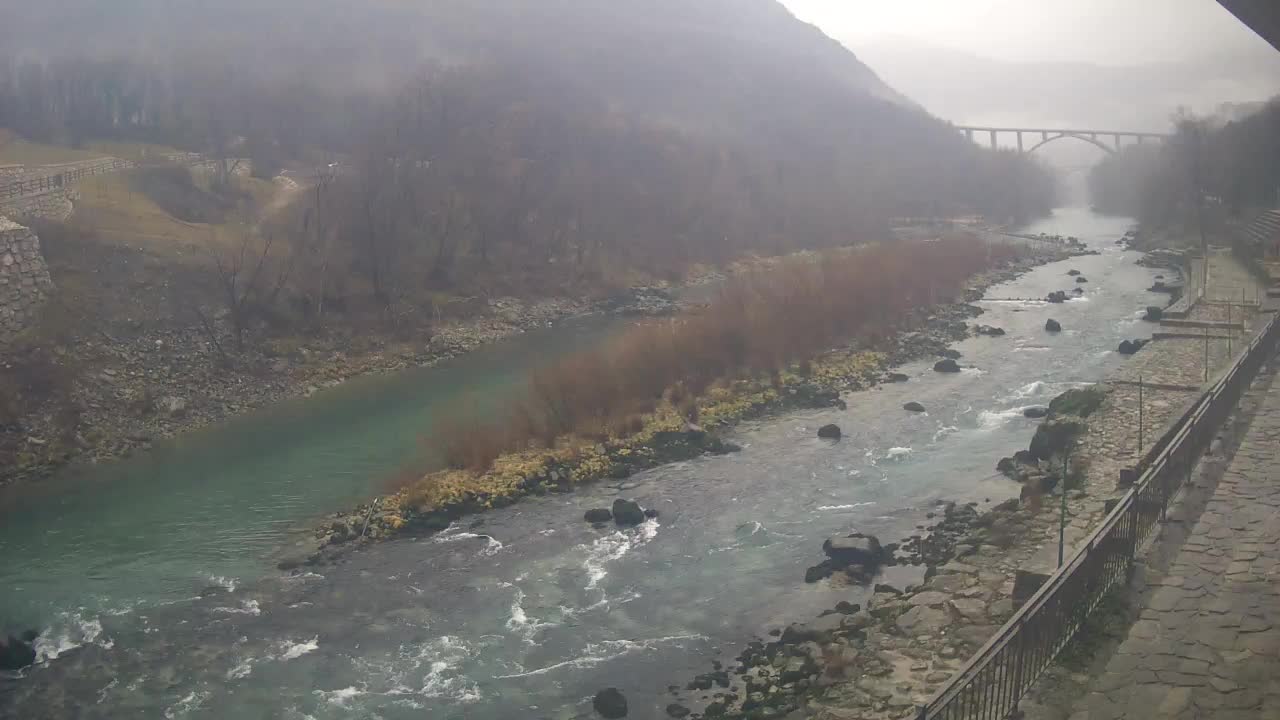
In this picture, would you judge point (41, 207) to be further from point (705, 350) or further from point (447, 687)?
point (447, 687)

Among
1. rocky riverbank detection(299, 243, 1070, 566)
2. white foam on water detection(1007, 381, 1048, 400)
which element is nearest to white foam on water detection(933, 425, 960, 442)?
white foam on water detection(1007, 381, 1048, 400)

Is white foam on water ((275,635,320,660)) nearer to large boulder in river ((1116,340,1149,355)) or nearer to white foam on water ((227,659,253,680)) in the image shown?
white foam on water ((227,659,253,680))

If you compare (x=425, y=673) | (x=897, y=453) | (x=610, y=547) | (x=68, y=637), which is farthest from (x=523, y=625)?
(x=897, y=453)

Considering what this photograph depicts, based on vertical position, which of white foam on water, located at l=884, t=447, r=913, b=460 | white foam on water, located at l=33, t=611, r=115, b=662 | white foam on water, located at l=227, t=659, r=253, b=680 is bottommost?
white foam on water, located at l=227, t=659, r=253, b=680

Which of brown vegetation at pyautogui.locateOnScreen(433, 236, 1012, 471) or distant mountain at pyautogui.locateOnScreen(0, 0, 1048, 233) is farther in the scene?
distant mountain at pyautogui.locateOnScreen(0, 0, 1048, 233)

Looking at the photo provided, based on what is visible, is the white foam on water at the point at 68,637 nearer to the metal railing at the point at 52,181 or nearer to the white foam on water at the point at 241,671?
the white foam on water at the point at 241,671

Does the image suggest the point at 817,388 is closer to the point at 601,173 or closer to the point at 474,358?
the point at 474,358

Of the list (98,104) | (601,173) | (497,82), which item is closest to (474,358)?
(601,173)
